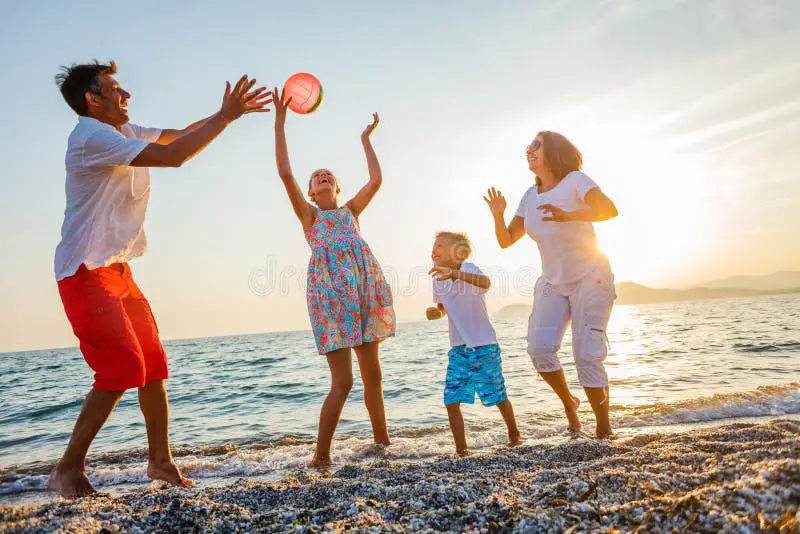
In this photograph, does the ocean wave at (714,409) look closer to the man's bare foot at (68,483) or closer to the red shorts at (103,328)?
the red shorts at (103,328)

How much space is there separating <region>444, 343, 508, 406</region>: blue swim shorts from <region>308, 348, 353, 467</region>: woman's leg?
87cm

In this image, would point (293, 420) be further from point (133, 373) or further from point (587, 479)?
point (587, 479)

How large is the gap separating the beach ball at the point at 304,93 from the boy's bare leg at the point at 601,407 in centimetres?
360

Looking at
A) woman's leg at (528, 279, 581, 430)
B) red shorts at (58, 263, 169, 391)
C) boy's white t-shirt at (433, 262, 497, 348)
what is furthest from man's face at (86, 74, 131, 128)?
woman's leg at (528, 279, 581, 430)

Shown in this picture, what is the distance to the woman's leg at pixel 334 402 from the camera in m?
4.38

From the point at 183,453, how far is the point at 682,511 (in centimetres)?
548

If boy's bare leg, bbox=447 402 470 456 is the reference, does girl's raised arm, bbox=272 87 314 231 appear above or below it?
above

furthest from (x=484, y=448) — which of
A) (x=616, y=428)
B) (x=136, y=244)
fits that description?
(x=136, y=244)

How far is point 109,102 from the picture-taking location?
338cm

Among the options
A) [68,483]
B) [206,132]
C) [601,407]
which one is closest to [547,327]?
[601,407]

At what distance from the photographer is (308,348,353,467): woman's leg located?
4383 mm

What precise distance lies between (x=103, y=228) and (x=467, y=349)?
300 cm

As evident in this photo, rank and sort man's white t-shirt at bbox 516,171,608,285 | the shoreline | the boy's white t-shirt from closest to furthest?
the shoreline, man's white t-shirt at bbox 516,171,608,285, the boy's white t-shirt

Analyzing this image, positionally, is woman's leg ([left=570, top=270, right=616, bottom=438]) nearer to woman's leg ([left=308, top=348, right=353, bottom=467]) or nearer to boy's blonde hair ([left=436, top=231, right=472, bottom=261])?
boy's blonde hair ([left=436, top=231, right=472, bottom=261])
